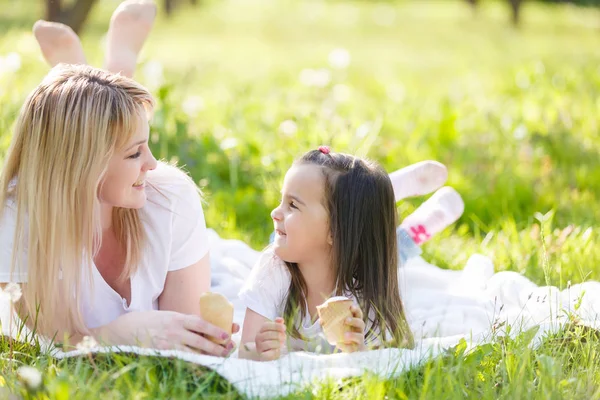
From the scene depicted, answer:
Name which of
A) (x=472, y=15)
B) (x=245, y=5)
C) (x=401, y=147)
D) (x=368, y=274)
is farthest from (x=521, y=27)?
(x=368, y=274)

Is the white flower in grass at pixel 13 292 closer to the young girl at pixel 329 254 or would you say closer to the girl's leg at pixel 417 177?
the young girl at pixel 329 254

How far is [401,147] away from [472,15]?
1300 cm

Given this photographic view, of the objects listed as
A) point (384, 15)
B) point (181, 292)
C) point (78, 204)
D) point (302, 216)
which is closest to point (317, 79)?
point (181, 292)

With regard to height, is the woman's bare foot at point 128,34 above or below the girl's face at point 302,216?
above

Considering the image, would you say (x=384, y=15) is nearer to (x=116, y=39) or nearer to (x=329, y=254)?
(x=116, y=39)

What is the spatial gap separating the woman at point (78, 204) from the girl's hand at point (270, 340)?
0.08m

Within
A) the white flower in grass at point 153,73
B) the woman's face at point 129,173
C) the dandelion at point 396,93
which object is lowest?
the dandelion at point 396,93

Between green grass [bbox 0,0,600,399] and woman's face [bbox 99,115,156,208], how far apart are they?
455mm

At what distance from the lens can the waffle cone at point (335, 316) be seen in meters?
2.23

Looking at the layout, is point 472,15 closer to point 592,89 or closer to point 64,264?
point 592,89

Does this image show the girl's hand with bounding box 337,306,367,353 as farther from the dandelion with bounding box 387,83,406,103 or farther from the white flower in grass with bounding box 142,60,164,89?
the dandelion with bounding box 387,83,406,103

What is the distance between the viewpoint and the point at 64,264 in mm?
2383

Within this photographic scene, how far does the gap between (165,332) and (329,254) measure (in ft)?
1.71

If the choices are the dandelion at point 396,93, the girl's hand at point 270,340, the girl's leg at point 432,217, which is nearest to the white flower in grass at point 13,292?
the girl's hand at point 270,340
